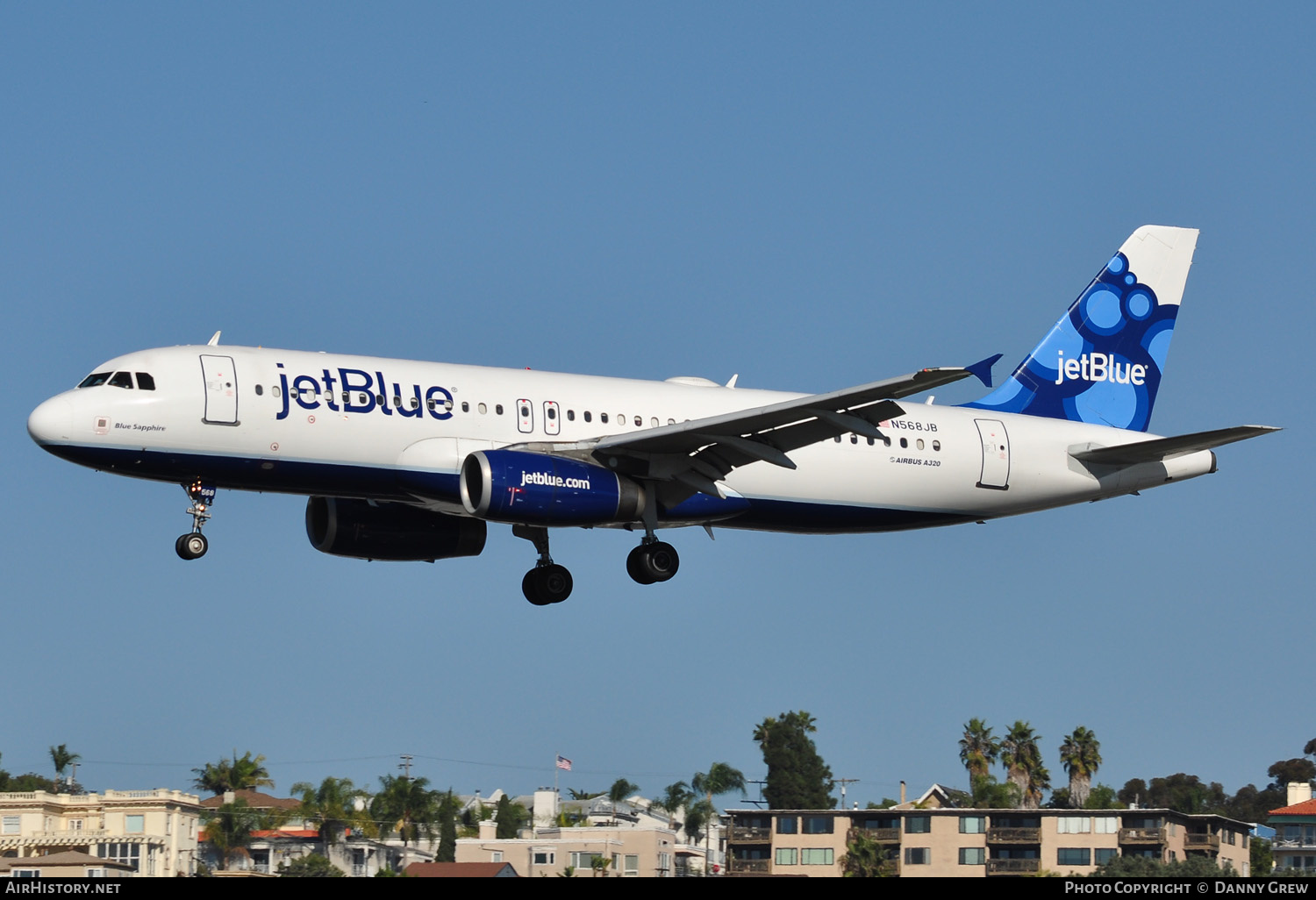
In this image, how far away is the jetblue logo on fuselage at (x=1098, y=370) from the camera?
4384cm

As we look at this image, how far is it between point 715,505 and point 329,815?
51974mm

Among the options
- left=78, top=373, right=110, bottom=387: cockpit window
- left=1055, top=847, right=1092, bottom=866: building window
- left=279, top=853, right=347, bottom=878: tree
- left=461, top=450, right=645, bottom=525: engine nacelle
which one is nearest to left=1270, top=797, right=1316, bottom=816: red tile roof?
left=1055, top=847, right=1092, bottom=866: building window

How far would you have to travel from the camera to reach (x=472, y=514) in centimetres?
3350

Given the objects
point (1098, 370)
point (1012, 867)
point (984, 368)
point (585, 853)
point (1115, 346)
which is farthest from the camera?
point (1012, 867)

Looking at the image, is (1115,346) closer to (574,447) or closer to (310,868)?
(574,447)

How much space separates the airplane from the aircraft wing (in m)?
0.05

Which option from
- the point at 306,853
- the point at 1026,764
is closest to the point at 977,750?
the point at 1026,764

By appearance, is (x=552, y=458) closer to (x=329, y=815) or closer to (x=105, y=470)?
(x=105, y=470)

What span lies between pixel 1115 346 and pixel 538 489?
1888cm

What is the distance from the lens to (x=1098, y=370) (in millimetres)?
44156

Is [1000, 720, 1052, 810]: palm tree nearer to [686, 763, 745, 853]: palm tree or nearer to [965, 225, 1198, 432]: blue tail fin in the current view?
[686, 763, 745, 853]: palm tree

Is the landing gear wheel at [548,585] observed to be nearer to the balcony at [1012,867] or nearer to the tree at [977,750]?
the balcony at [1012,867]

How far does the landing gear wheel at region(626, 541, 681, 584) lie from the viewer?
120ft

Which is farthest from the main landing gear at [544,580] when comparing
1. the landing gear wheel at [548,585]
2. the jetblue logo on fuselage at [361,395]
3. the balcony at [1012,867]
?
the balcony at [1012,867]
